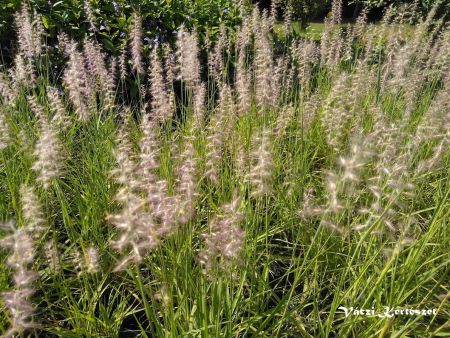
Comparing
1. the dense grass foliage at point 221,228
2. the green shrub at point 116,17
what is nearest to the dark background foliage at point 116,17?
the green shrub at point 116,17

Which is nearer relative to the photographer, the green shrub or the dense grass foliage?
the dense grass foliage

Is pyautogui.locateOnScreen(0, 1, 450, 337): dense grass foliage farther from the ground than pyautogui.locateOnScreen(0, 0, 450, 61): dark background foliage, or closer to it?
closer to it

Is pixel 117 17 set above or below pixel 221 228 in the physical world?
above

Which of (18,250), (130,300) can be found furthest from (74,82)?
(18,250)

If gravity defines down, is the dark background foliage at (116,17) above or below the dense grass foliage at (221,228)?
above

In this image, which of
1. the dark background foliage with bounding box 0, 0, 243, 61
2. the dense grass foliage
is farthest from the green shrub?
the dense grass foliage

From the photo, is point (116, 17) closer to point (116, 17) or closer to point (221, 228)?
point (116, 17)

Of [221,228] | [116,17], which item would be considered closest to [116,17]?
[116,17]

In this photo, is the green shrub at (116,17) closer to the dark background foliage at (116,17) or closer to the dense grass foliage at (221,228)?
the dark background foliage at (116,17)

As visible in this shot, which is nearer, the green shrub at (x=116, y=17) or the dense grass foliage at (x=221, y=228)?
the dense grass foliage at (x=221, y=228)

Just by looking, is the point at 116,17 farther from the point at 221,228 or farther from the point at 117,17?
the point at 221,228

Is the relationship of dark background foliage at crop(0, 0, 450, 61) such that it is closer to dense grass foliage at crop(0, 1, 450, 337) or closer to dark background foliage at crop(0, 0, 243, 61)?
dark background foliage at crop(0, 0, 243, 61)

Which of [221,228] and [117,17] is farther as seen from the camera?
[117,17]

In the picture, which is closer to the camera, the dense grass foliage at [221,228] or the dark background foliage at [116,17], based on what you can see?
the dense grass foliage at [221,228]
